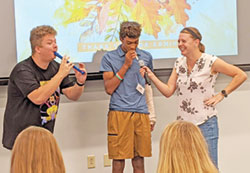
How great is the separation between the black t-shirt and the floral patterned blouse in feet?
3.24

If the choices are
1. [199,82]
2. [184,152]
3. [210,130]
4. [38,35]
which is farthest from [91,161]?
[184,152]

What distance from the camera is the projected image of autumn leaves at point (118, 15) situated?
3.95 m

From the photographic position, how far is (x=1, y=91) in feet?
12.7

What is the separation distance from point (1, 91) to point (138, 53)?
1.12 metres

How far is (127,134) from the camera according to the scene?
366 cm

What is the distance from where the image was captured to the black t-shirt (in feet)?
10.5

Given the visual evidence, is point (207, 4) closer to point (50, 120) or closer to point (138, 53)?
point (138, 53)

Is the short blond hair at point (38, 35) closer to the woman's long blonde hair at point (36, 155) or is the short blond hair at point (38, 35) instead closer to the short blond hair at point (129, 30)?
the short blond hair at point (129, 30)

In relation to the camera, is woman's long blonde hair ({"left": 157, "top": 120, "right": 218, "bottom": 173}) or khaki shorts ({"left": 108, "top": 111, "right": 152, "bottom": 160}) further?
khaki shorts ({"left": 108, "top": 111, "right": 152, "bottom": 160})

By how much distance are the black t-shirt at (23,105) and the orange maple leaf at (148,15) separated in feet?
3.77

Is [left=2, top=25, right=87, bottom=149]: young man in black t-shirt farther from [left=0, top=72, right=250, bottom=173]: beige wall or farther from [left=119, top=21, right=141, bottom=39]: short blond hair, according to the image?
[left=0, top=72, right=250, bottom=173]: beige wall

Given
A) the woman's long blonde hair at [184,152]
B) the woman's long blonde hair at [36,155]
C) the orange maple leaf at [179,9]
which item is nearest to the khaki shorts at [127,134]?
the orange maple leaf at [179,9]

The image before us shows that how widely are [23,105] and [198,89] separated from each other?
4.06 ft

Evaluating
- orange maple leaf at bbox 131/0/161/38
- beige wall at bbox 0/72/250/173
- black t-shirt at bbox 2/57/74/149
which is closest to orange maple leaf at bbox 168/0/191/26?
orange maple leaf at bbox 131/0/161/38
